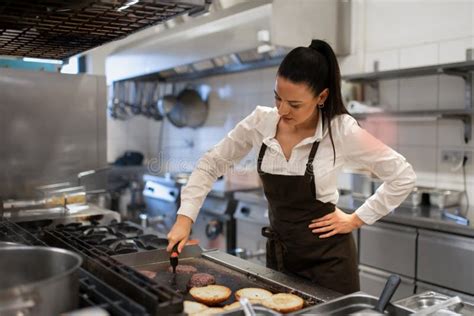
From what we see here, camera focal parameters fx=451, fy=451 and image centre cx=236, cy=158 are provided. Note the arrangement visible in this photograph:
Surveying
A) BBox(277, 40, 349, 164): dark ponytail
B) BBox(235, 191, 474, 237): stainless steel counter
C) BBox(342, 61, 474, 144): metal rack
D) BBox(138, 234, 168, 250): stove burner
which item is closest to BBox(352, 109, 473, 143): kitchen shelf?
BBox(342, 61, 474, 144): metal rack

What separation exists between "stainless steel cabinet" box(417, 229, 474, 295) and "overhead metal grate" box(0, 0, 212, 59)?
1.67 meters

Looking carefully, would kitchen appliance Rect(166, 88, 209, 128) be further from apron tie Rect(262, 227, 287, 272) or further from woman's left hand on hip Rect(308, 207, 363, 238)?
woman's left hand on hip Rect(308, 207, 363, 238)

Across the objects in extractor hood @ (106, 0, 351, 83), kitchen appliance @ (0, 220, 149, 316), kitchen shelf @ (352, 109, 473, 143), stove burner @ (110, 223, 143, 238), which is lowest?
stove burner @ (110, 223, 143, 238)

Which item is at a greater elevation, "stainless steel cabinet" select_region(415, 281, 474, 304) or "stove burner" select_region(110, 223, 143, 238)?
"stove burner" select_region(110, 223, 143, 238)

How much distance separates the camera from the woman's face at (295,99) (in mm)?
1407

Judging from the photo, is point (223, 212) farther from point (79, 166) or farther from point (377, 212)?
point (377, 212)

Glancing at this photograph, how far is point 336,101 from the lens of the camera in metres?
1.54

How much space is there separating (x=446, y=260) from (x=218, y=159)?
128 centimetres

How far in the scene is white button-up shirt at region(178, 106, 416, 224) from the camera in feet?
5.06

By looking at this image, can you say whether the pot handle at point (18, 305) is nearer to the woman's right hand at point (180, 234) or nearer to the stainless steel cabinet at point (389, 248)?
the woman's right hand at point (180, 234)

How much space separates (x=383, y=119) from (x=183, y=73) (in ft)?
6.17

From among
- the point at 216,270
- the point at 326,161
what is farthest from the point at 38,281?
the point at 326,161

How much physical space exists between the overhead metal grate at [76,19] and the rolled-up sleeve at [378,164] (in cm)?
68

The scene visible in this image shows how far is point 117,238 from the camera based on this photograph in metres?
1.62
